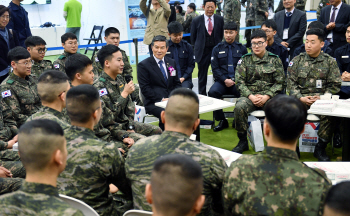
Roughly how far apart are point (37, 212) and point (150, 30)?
5.72m

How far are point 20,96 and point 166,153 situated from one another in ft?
7.66

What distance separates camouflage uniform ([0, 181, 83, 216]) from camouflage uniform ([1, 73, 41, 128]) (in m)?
2.24

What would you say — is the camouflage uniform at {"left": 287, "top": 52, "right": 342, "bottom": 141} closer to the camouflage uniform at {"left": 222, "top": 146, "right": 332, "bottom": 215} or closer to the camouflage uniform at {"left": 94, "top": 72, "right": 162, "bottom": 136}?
the camouflage uniform at {"left": 94, "top": 72, "right": 162, "bottom": 136}

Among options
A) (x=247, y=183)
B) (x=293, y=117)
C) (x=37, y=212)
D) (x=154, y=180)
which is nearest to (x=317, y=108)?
(x=293, y=117)

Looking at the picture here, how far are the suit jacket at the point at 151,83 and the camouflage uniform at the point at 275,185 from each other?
2.75 meters

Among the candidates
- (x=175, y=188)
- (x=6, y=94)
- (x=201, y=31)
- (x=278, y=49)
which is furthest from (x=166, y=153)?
(x=201, y=31)

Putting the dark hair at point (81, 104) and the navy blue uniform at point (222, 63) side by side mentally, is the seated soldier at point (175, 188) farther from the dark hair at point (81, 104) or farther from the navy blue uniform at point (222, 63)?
the navy blue uniform at point (222, 63)

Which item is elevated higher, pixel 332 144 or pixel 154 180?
pixel 154 180

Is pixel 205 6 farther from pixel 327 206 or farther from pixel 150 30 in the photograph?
pixel 327 206

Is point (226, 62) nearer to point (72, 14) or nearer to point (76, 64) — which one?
Result: point (76, 64)

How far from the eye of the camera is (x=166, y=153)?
175 centimetres

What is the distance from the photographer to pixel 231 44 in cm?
516

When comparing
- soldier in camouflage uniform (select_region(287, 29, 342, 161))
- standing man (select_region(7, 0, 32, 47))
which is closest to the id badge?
soldier in camouflage uniform (select_region(287, 29, 342, 161))

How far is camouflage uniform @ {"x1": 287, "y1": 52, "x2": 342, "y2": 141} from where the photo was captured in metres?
4.11
